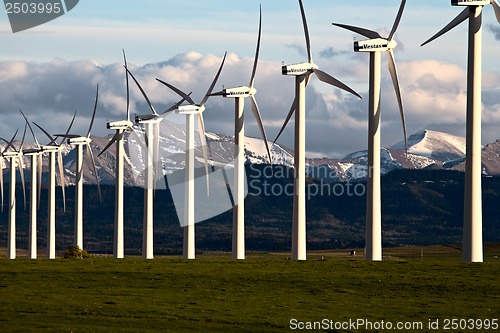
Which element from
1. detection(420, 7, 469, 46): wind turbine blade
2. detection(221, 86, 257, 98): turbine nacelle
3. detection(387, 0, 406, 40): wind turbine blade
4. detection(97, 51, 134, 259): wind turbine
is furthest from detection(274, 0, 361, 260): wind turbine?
detection(97, 51, 134, 259): wind turbine

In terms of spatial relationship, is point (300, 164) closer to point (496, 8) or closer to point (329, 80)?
point (329, 80)

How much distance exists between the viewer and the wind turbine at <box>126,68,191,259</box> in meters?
132

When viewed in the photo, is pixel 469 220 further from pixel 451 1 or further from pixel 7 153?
pixel 7 153

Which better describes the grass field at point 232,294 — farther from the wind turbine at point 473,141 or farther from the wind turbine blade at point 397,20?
the wind turbine blade at point 397,20

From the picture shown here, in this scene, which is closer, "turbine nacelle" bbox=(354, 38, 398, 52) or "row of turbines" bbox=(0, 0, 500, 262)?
"row of turbines" bbox=(0, 0, 500, 262)

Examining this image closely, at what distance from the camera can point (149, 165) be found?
13525cm

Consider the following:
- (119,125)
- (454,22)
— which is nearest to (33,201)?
(119,125)

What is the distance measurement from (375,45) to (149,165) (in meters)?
42.1

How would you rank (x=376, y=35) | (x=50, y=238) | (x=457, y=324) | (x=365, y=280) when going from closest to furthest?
(x=457, y=324)
(x=365, y=280)
(x=376, y=35)
(x=50, y=238)

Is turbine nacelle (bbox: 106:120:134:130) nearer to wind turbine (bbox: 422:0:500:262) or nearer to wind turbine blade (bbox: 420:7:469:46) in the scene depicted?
wind turbine blade (bbox: 420:7:469:46)

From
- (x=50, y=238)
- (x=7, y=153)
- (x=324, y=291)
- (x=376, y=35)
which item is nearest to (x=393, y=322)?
(x=324, y=291)

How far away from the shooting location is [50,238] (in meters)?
166

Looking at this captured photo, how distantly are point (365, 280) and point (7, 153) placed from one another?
115 meters

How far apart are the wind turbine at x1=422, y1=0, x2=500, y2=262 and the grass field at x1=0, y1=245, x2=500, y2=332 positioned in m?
2.27
